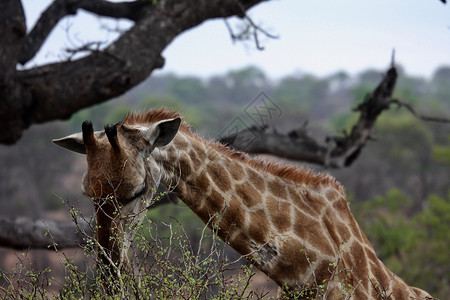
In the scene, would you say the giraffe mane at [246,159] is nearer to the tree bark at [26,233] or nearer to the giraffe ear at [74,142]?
the giraffe ear at [74,142]

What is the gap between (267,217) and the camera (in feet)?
14.0

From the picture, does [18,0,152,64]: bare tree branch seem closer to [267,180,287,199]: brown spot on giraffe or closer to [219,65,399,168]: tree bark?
[219,65,399,168]: tree bark

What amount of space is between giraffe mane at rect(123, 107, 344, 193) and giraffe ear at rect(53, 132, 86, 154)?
1.19 ft

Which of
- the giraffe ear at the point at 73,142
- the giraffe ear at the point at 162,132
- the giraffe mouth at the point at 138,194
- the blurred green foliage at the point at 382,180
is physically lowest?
the blurred green foliage at the point at 382,180

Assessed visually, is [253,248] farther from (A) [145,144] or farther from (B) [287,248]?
(A) [145,144]

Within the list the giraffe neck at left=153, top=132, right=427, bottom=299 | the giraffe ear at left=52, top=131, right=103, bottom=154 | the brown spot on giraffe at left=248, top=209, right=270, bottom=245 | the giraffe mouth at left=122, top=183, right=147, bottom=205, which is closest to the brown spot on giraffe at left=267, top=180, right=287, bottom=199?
the giraffe neck at left=153, top=132, right=427, bottom=299

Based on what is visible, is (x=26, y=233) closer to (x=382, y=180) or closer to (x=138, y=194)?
(x=138, y=194)

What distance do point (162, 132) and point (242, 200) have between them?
0.80m

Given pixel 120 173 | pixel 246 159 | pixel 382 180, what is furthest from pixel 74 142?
pixel 382 180

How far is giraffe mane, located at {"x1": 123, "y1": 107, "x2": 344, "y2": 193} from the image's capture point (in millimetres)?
4457

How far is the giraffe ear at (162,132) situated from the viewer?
399cm

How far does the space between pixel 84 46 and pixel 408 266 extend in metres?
13.9

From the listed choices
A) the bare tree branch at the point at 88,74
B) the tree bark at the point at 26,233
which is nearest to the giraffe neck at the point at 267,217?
the bare tree branch at the point at 88,74

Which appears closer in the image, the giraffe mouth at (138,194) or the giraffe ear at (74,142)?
the giraffe mouth at (138,194)
